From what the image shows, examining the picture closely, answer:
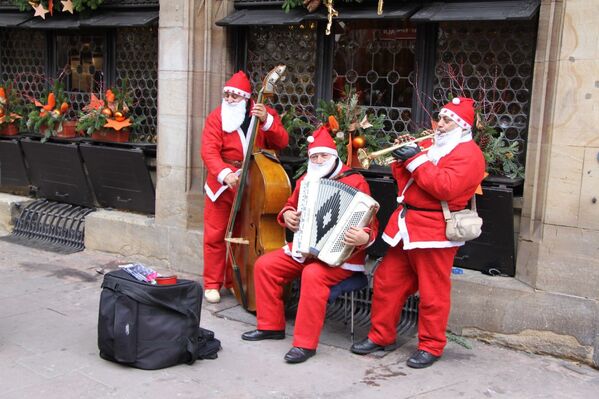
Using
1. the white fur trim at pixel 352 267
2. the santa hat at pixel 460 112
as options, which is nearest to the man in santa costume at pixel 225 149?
the white fur trim at pixel 352 267

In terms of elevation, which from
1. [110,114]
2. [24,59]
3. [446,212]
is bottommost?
[446,212]

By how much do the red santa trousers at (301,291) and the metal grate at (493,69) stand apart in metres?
1.88

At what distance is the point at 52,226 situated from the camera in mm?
8719

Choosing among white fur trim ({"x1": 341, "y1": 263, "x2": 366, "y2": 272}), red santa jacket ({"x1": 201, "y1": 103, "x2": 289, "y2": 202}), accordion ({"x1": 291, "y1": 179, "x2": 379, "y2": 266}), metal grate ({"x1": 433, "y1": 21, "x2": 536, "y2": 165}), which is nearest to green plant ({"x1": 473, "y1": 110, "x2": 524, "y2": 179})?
metal grate ({"x1": 433, "y1": 21, "x2": 536, "y2": 165})

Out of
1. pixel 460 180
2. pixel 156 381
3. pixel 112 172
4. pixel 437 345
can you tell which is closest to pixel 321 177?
pixel 460 180

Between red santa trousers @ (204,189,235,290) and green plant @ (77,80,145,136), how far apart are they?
1.98 m

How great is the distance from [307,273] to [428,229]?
0.91m

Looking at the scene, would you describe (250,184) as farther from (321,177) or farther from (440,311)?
(440,311)

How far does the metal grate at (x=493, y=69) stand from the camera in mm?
6023

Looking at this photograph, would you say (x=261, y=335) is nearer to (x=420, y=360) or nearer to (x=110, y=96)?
(x=420, y=360)

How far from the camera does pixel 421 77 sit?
6465 mm

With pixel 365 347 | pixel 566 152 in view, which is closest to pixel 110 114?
pixel 365 347

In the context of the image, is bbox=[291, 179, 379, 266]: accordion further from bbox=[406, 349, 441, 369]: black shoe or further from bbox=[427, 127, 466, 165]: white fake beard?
bbox=[406, 349, 441, 369]: black shoe

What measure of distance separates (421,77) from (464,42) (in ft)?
1.50
